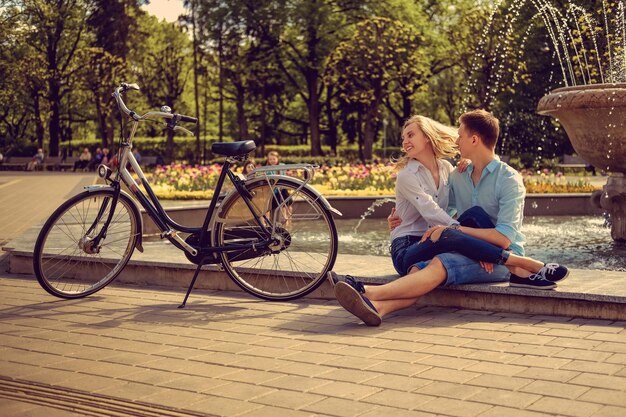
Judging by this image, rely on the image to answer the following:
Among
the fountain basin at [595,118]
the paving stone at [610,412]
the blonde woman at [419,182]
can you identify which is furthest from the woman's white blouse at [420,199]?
the fountain basin at [595,118]

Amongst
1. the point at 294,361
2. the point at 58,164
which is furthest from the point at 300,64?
the point at 294,361

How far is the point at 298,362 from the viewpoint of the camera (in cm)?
500

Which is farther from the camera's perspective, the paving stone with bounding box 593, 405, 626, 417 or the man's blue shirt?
the man's blue shirt

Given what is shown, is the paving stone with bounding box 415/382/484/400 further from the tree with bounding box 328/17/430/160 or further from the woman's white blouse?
the tree with bounding box 328/17/430/160

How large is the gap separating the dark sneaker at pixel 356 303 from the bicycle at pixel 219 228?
3.26ft

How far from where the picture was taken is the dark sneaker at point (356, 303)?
576 cm

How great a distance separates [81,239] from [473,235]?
2.91 m

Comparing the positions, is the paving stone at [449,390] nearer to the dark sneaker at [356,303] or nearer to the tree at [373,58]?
the dark sneaker at [356,303]

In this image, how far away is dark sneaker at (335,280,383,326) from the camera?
5.76 m

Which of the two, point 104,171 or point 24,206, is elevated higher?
point 104,171

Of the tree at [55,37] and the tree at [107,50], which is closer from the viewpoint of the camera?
the tree at [107,50]

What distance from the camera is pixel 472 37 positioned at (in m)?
42.6

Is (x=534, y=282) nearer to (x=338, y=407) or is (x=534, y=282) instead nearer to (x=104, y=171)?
(x=338, y=407)

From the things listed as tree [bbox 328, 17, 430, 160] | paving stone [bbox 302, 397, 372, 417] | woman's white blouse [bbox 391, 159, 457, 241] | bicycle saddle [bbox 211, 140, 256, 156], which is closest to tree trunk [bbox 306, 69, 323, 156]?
tree [bbox 328, 17, 430, 160]
